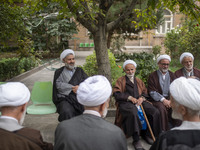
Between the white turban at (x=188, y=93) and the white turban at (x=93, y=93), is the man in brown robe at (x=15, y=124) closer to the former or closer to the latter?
the white turban at (x=93, y=93)

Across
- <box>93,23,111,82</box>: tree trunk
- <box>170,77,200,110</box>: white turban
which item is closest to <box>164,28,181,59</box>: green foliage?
<box>93,23,111,82</box>: tree trunk

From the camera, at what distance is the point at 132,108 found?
4305 mm

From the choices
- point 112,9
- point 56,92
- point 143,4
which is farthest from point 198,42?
point 56,92

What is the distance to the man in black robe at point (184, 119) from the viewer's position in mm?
1827

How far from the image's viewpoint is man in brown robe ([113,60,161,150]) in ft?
13.8

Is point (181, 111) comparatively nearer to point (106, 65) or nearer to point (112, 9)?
point (106, 65)

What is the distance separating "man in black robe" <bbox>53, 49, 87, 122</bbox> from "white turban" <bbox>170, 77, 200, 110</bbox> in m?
2.53

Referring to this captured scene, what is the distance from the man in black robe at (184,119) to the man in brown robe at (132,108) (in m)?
2.15

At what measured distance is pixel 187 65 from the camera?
196 inches

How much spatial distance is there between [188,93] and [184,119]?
25 centimetres

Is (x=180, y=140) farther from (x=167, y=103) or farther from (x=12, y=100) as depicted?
(x=167, y=103)

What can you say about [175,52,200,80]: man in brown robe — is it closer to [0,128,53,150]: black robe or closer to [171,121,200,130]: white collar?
[171,121,200,130]: white collar

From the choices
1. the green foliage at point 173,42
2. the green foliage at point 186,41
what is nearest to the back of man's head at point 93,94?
the green foliage at point 186,41

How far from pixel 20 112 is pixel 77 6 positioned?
3.65m
